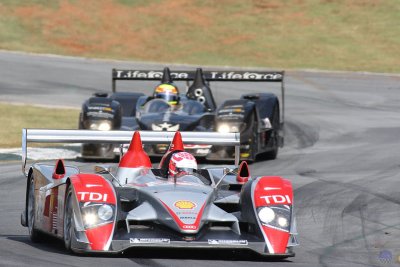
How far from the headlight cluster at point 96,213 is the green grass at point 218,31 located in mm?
34489

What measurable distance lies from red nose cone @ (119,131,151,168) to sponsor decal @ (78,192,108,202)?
1.78 meters

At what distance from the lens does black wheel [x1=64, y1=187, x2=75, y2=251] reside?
36.7ft

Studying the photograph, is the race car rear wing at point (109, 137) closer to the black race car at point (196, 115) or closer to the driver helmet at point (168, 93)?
the black race car at point (196, 115)

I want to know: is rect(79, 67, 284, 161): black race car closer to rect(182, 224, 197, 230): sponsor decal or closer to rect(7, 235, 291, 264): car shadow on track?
rect(7, 235, 291, 264): car shadow on track

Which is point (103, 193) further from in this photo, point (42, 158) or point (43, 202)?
point (42, 158)

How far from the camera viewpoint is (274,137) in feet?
78.6

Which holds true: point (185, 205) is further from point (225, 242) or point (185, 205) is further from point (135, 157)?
point (135, 157)

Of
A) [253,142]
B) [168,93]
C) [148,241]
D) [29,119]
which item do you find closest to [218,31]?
[29,119]

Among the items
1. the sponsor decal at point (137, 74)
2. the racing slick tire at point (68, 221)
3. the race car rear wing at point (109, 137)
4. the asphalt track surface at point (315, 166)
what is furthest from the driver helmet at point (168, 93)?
the racing slick tire at point (68, 221)

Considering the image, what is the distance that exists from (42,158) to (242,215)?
11.7 m

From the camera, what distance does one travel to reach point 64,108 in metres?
32.5

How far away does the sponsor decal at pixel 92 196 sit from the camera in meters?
11.1

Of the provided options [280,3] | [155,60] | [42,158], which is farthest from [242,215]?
[280,3]

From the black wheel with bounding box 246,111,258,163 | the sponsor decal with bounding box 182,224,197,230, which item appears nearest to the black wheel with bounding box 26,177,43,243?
the sponsor decal with bounding box 182,224,197,230
